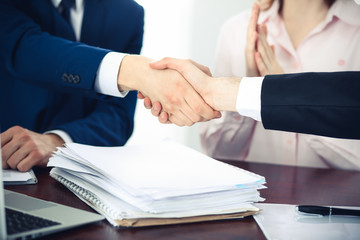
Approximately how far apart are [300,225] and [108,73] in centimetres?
73

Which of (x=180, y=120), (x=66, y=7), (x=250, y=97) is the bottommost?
(x=180, y=120)

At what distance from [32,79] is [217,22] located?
149 cm

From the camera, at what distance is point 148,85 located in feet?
4.03

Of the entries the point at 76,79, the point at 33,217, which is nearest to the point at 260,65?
the point at 76,79

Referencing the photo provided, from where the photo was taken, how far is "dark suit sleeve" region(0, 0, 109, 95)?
3.76 feet

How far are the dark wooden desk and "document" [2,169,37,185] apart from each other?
0.06 ft

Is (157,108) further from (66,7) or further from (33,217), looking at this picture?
(33,217)

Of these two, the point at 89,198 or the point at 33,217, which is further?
the point at 89,198

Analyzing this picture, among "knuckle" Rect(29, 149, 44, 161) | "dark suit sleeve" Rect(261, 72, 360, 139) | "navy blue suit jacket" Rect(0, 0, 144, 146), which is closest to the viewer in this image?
"dark suit sleeve" Rect(261, 72, 360, 139)

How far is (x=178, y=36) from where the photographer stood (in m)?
2.63

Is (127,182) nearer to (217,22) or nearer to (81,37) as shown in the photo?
(81,37)

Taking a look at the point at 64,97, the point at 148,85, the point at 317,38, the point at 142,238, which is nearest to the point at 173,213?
the point at 142,238

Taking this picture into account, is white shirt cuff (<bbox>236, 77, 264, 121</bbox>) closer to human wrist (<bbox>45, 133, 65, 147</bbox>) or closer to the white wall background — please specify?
human wrist (<bbox>45, 133, 65, 147</bbox>)

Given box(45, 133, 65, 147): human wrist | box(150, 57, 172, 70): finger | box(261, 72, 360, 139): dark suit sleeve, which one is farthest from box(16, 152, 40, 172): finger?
box(261, 72, 360, 139): dark suit sleeve
